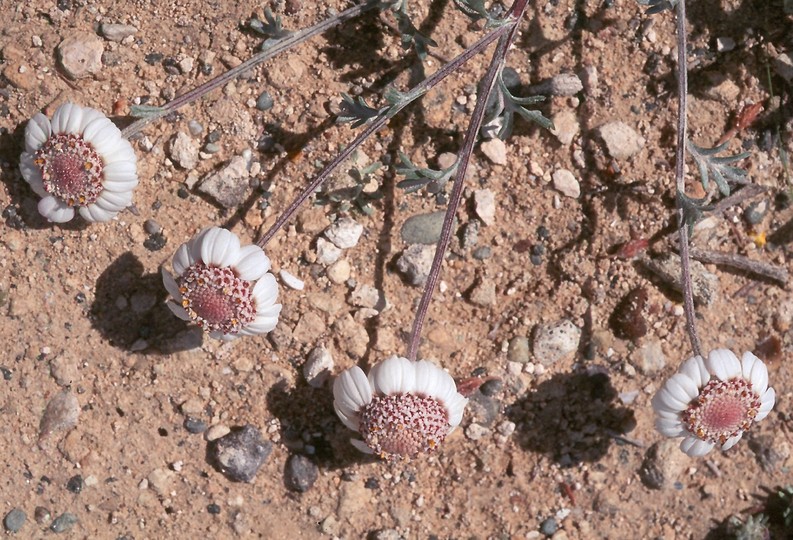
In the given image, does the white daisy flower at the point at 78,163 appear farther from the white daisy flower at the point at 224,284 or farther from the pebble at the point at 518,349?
the pebble at the point at 518,349

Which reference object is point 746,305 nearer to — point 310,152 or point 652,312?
point 652,312

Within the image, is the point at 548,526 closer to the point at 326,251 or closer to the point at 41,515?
the point at 326,251

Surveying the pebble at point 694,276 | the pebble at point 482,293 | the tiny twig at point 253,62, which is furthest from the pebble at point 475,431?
the tiny twig at point 253,62

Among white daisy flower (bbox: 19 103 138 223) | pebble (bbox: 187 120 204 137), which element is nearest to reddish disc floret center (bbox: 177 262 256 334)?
white daisy flower (bbox: 19 103 138 223)

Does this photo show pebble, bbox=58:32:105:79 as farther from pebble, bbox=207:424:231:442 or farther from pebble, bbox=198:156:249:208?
pebble, bbox=207:424:231:442

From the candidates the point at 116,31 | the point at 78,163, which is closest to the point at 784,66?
the point at 116,31
